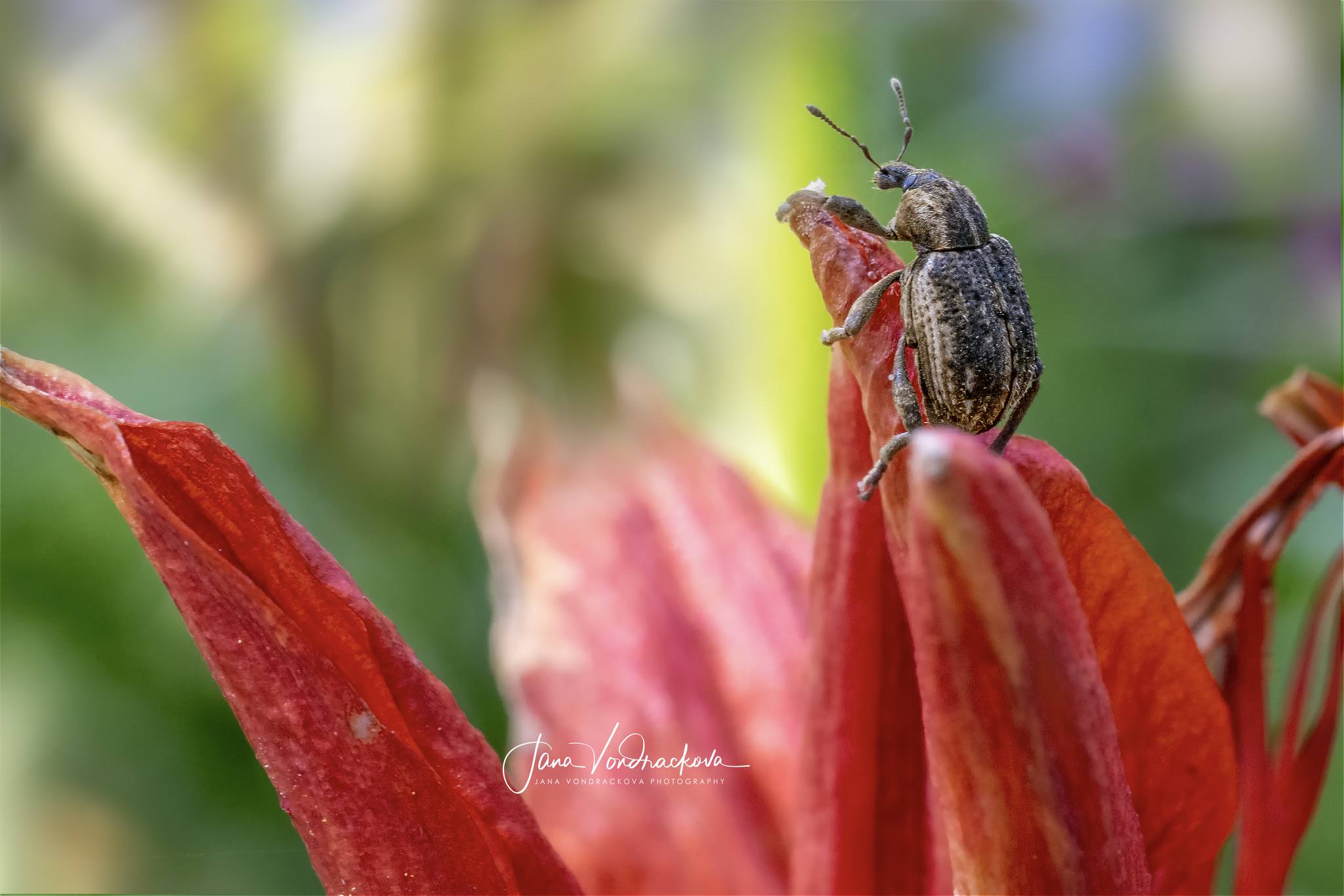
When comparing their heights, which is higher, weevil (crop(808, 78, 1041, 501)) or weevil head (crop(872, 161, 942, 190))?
weevil head (crop(872, 161, 942, 190))

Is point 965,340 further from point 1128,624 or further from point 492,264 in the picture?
point 492,264

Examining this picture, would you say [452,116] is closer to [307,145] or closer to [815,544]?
[307,145]

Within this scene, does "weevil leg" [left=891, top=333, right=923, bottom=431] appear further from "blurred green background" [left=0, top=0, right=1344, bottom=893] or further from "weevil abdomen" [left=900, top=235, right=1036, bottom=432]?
"blurred green background" [left=0, top=0, right=1344, bottom=893]

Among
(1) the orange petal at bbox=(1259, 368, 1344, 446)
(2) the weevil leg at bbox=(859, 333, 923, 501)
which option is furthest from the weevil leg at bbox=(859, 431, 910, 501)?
(1) the orange petal at bbox=(1259, 368, 1344, 446)

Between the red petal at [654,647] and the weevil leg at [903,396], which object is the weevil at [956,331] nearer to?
the weevil leg at [903,396]

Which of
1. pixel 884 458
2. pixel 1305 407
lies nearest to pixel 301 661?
pixel 884 458

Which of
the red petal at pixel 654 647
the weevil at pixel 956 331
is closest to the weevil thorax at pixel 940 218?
the weevil at pixel 956 331
